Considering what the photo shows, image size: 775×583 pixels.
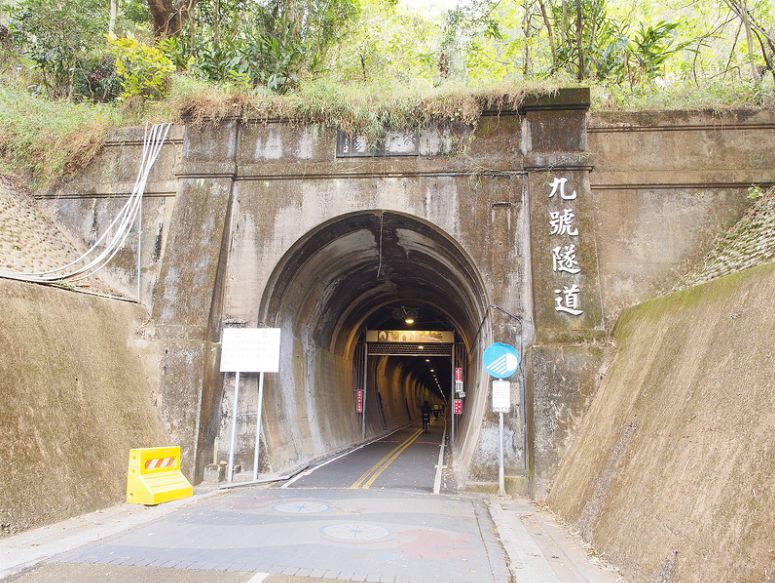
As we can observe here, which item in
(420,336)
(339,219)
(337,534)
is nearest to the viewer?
(337,534)

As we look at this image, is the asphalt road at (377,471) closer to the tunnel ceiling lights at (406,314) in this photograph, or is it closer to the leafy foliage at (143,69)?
the tunnel ceiling lights at (406,314)

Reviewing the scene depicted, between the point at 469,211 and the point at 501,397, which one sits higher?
the point at 469,211

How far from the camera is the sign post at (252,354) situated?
34.7 ft

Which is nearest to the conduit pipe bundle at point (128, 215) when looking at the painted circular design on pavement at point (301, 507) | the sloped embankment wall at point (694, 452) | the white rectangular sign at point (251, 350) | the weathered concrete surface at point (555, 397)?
the white rectangular sign at point (251, 350)

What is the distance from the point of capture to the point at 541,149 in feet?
36.0

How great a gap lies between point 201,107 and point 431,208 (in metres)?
5.40

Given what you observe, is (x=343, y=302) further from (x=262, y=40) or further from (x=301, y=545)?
(x=301, y=545)

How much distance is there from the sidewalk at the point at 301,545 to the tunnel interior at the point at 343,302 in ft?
12.2

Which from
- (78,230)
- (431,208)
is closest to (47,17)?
(78,230)

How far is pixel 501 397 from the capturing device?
9.63 m

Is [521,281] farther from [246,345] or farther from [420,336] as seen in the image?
[420,336]

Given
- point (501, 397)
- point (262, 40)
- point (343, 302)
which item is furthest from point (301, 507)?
point (262, 40)

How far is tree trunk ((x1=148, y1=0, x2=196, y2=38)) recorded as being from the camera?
15730 millimetres

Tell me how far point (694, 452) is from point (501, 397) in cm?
480
